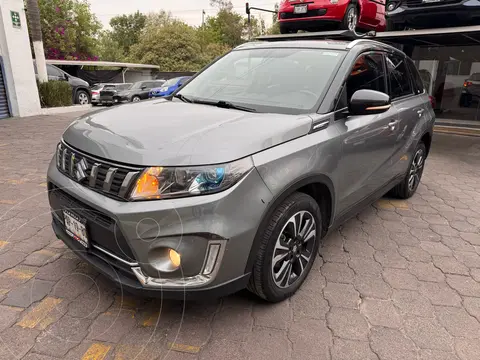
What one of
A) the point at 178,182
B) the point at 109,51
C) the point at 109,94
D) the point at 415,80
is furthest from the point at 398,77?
the point at 109,51

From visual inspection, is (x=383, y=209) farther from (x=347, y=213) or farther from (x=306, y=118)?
(x=306, y=118)

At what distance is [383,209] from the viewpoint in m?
4.19

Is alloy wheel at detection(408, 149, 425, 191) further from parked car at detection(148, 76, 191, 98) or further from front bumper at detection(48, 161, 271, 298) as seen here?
parked car at detection(148, 76, 191, 98)

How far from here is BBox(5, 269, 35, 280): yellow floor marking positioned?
2646mm

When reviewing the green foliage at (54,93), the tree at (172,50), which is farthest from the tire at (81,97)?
the tree at (172,50)

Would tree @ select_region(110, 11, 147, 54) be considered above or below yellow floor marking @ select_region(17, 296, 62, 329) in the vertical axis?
above

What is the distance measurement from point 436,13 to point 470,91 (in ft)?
13.9

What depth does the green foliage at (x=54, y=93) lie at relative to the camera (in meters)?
11.4

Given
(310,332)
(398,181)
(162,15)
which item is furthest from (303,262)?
(162,15)

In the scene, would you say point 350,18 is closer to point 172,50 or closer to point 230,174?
point 230,174

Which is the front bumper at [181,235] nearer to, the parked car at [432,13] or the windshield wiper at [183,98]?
the windshield wiper at [183,98]

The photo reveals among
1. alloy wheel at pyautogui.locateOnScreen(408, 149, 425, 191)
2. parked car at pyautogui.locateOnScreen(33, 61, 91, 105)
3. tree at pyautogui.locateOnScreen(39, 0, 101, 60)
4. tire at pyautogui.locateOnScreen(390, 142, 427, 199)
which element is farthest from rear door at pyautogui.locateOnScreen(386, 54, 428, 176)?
tree at pyautogui.locateOnScreen(39, 0, 101, 60)

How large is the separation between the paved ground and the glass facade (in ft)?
26.6

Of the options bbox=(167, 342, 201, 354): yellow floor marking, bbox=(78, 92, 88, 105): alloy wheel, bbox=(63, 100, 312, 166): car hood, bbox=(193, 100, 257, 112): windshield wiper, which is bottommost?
bbox=(78, 92, 88, 105): alloy wheel
